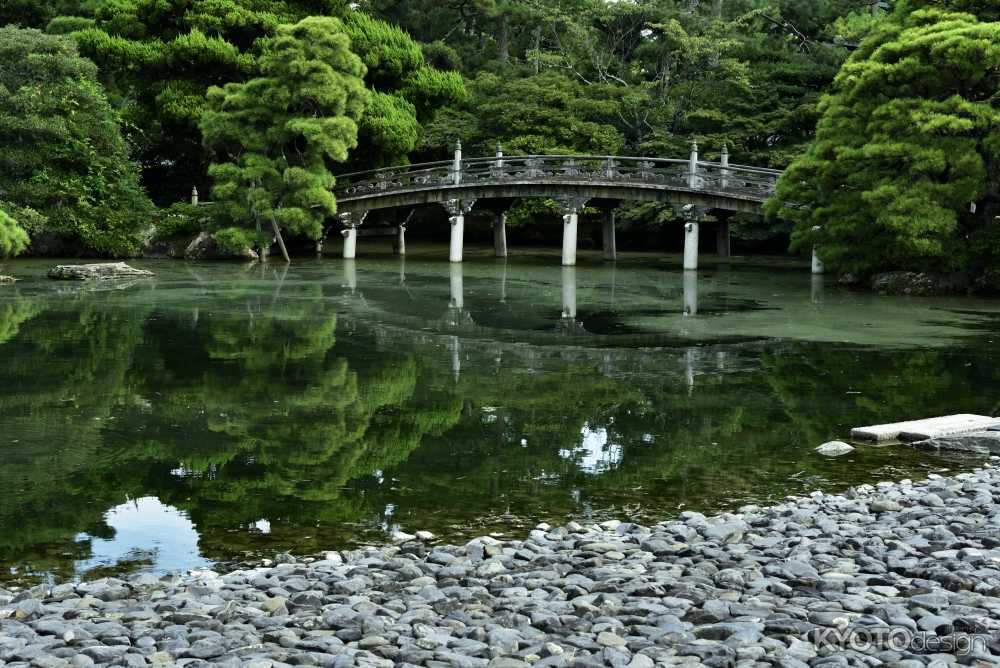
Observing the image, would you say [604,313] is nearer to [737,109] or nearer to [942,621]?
[942,621]

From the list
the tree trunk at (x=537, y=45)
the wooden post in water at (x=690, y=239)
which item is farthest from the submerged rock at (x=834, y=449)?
the tree trunk at (x=537, y=45)

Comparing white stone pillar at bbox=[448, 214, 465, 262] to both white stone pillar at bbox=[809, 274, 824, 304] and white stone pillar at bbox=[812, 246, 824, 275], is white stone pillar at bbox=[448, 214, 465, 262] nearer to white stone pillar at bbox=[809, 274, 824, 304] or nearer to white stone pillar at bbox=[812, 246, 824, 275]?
white stone pillar at bbox=[812, 246, 824, 275]

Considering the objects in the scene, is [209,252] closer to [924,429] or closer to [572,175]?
[572,175]

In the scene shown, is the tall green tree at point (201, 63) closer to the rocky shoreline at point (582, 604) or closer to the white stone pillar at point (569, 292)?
the white stone pillar at point (569, 292)

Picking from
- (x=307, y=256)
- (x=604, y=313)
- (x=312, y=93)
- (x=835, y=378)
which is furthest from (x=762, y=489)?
(x=307, y=256)

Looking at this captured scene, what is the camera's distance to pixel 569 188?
31812mm

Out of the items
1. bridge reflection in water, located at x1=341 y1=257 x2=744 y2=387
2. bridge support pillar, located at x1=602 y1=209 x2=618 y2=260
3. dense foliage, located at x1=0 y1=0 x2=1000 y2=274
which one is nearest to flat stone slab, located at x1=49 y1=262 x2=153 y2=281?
dense foliage, located at x1=0 y1=0 x2=1000 y2=274

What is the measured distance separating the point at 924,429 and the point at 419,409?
488 cm

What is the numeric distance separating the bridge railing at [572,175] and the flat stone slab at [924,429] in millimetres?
19989

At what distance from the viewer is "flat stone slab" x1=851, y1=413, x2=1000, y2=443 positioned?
9625 millimetres

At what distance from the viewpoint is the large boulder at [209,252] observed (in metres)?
33.7

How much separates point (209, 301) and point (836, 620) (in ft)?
59.3

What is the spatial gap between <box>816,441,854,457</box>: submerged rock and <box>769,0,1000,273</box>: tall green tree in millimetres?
14449

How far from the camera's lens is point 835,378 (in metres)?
13.4
